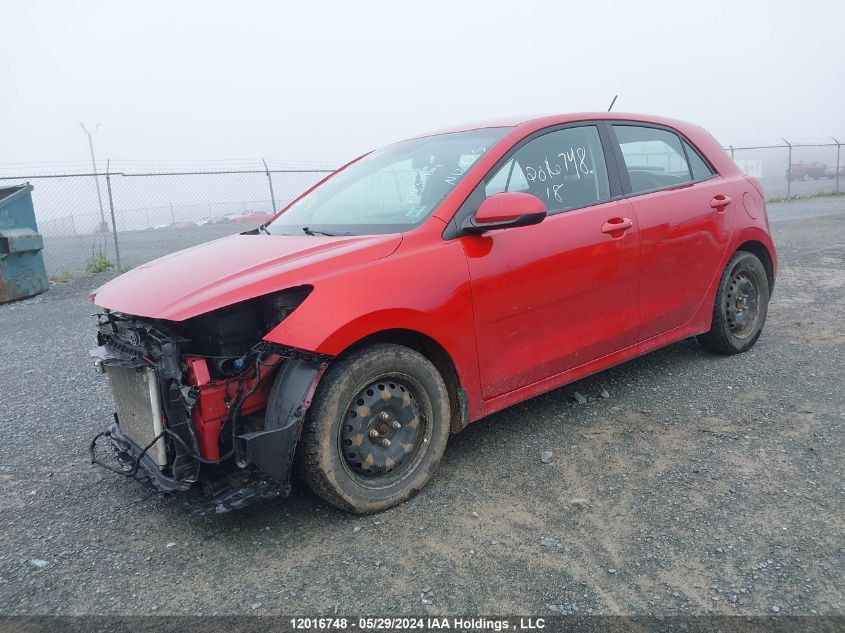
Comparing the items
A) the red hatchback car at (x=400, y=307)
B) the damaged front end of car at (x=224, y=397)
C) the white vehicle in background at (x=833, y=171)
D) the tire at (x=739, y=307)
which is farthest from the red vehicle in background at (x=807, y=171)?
the damaged front end of car at (x=224, y=397)

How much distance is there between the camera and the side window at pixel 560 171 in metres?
3.56

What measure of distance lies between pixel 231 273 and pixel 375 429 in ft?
3.05

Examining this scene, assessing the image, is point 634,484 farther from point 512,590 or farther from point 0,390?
point 0,390

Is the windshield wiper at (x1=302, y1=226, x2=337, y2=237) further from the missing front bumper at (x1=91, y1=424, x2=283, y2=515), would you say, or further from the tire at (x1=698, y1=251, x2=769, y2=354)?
the tire at (x1=698, y1=251, x2=769, y2=354)

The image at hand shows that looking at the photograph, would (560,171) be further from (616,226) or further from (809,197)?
(809,197)

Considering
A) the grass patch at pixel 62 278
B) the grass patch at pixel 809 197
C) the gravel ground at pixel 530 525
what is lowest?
the grass patch at pixel 809 197

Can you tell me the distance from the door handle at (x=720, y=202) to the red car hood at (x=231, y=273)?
2.46 m

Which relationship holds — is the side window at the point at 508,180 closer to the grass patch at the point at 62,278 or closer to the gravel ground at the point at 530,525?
the gravel ground at the point at 530,525

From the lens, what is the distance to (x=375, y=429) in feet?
9.80

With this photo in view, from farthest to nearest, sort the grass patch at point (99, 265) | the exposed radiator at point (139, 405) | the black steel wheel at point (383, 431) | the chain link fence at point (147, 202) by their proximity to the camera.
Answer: the chain link fence at point (147, 202)
the grass patch at point (99, 265)
the black steel wheel at point (383, 431)
the exposed radiator at point (139, 405)

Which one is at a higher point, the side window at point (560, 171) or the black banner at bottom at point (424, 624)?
the side window at point (560, 171)

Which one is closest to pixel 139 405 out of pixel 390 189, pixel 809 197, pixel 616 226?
pixel 390 189

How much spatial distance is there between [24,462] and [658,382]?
12.9ft

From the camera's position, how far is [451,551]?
2.70 meters
